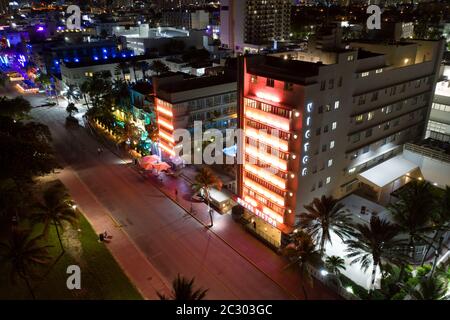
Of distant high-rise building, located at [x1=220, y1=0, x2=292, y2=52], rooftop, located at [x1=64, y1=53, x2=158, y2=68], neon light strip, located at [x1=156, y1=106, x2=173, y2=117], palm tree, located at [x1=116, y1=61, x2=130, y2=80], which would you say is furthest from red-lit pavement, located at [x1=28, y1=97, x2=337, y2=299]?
distant high-rise building, located at [x1=220, y1=0, x2=292, y2=52]

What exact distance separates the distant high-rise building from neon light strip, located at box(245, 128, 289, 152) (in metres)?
129

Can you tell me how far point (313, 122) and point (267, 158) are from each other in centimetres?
818

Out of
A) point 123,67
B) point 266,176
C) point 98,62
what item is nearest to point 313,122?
point 266,176

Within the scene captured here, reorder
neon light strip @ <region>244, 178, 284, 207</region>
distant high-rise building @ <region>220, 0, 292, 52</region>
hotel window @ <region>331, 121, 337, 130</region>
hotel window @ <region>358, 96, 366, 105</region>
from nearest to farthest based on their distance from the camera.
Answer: hotel window @ <region>331, 121, 337, 130</region>, neon light strip @ <region>244, 178, 284, 207</region>, hotel window @ <region>358, 96, 366, 105</region>, distant high-rise building @ <region>220, 0, 292, 52</region>

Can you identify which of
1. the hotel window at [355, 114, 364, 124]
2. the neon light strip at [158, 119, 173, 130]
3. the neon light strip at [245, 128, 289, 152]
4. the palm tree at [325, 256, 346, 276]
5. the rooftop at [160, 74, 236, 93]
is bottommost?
the palm tree at [325, 256, 346, 276]

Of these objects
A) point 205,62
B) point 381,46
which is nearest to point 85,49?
point 205,62

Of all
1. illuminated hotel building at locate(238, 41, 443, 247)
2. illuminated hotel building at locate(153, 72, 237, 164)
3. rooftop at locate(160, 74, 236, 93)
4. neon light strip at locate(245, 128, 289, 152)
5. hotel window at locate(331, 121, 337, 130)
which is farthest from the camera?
rooftop at locate(160, 74, 236, 93)

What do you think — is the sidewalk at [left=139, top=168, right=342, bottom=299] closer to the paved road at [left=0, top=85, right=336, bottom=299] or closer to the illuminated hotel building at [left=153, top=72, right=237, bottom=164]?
the paved road at [left=0, top=85, right=336, bottom=299]

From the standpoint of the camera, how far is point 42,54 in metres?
146

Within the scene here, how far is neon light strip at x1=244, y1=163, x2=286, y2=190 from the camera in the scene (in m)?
47.2

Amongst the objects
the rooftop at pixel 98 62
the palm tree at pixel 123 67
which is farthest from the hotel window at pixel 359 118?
the rooftop at pixel 98 62

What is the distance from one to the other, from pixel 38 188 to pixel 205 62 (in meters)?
75.1

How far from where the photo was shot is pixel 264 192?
5016 centimetres

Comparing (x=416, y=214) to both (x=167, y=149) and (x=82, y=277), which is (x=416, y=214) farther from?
(x=167, y=149)
